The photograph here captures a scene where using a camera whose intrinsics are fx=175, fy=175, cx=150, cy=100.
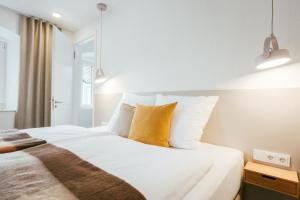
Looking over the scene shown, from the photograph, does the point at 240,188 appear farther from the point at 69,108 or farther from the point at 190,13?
the point at 69,108

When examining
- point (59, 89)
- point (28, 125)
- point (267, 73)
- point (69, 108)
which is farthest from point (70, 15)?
point (267, 73)

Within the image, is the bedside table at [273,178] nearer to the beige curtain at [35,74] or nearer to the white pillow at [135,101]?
the white pillow at [135,101]

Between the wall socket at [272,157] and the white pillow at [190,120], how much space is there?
0.45 m

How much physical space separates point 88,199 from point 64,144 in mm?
883

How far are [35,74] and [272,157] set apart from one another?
11.5ft

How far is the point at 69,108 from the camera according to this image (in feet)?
11.2

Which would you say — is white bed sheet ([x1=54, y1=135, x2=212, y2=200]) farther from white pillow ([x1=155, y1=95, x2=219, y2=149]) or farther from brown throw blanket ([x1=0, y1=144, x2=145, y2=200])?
white pillow ([x1=155, y1=95, x2=219, y2=149])

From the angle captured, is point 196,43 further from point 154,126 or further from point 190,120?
point 154,126

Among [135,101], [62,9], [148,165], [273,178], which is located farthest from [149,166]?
[62,9]

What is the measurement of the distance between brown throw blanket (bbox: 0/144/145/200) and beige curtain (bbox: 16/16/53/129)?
2283 mm

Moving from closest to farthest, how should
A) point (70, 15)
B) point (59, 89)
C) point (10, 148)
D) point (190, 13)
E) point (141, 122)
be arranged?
point (10, 148)
point (141, 122)
point (190, 13)
point (70, 15)
point (59, 89)

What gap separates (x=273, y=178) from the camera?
3.74 ft

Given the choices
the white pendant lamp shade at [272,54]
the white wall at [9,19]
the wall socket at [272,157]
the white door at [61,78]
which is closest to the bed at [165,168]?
the wall socket at [272,157]

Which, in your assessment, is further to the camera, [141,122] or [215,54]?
[215,54]
